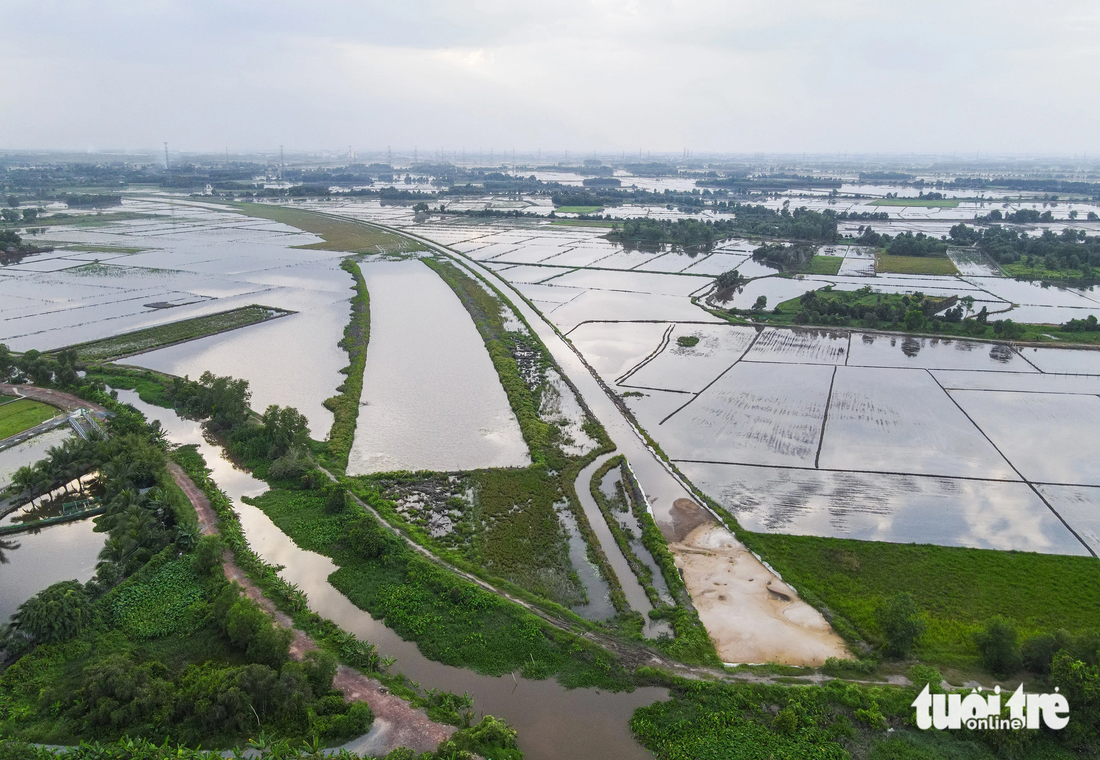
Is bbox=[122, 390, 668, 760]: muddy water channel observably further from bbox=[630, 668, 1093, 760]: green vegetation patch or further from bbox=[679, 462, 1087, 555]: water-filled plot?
bbox=[679, 462, 1087, 555]: water-filled plot

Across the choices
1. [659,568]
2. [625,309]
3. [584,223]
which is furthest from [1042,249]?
[659,568]

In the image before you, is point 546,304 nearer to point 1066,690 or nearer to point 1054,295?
point 1066,690

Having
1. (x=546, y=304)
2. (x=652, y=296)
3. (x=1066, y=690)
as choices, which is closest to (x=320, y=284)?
(x=546, y=304)

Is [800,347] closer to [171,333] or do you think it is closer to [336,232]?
[171,333]

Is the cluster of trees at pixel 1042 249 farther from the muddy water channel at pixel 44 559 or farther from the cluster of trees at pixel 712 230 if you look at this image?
the muddy water channel at pixel 44 559

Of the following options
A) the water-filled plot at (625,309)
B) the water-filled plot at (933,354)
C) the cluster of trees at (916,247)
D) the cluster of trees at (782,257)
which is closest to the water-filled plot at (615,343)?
the water-filled plot at (625,309)

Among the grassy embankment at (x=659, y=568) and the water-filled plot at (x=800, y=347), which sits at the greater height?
the water-filled plot at (x=800, y=347)
